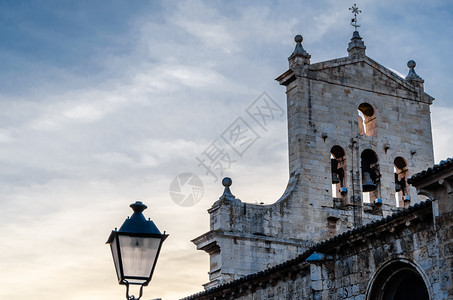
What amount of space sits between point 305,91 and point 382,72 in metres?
3.27

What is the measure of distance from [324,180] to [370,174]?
1895 mm

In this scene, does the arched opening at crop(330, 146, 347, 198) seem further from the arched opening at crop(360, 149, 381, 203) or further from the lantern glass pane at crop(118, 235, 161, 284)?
the lantern glass pane at crop(118, 235, 161, 284)

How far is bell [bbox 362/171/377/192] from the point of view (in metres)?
22.7

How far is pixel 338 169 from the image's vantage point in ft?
75.3

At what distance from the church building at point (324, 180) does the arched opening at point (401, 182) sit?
0.03m

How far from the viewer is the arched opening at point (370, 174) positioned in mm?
22859

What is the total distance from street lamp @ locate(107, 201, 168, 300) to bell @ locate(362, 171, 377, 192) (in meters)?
15.8

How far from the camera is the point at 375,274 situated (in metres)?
13.8

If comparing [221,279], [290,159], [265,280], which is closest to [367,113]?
[290,159]

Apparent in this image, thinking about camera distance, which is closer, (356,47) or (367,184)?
(367,184)

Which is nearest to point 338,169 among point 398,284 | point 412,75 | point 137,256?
point 412,75

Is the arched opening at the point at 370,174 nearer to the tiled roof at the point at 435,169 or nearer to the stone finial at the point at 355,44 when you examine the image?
the stone finial at the point at 355,44

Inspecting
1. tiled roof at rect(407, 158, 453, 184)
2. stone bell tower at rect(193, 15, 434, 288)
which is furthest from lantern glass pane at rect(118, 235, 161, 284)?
stone bell tower at rect(193, 15, 434, 288)

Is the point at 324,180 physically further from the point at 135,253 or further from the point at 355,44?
the point at 135,253
